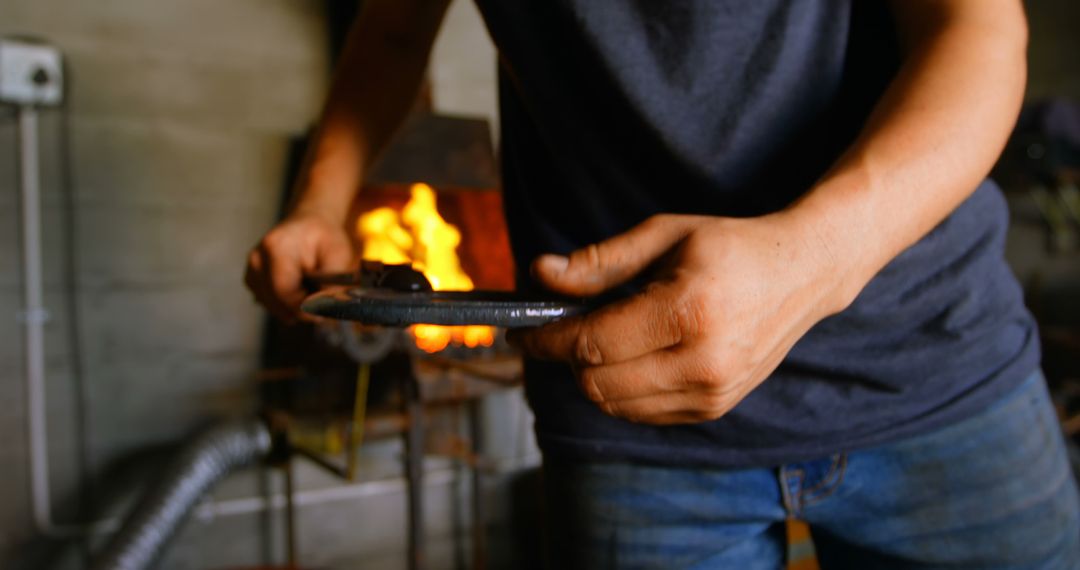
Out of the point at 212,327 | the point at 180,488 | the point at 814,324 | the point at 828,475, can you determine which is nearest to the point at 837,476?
the point at 828,475

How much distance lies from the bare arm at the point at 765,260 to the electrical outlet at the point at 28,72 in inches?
89.6

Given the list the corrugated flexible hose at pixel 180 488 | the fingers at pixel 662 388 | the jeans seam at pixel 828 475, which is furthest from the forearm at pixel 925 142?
the corrugated flexible hose at pixel 180 488

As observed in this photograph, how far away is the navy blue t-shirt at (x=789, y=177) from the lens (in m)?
0.60

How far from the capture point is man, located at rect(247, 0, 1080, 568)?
595 millimetres

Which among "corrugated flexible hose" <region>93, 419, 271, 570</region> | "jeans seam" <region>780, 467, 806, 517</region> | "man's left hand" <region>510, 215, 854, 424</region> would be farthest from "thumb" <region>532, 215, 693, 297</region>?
"corrugated flexible hose" <region>93, 419, 271, 570</region>

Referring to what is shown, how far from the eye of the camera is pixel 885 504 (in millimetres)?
623

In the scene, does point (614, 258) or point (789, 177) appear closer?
point (614, 258)

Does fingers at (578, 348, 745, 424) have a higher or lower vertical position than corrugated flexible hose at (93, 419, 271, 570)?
higher

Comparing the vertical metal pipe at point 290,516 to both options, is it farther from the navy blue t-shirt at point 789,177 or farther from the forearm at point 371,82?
the navy blue t-shirt at point 789,177

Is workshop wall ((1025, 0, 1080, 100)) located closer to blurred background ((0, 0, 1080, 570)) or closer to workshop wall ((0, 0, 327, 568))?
blurred background ((0, 0, 1080, 570))

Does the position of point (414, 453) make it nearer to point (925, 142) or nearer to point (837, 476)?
point (837, 476)

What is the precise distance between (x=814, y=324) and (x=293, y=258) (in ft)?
1.53

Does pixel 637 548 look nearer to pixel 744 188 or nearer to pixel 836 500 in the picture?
pixel 836 500

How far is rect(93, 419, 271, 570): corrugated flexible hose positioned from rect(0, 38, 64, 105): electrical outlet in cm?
110
